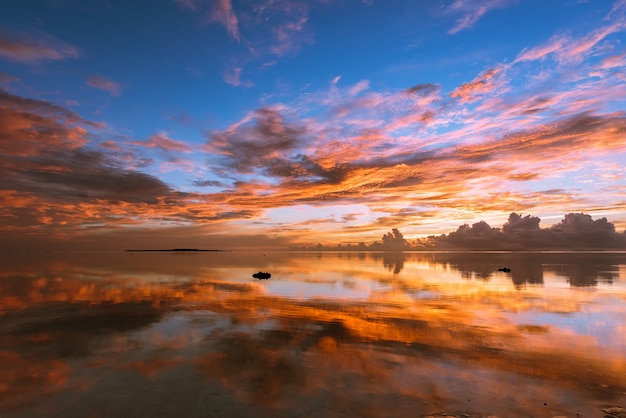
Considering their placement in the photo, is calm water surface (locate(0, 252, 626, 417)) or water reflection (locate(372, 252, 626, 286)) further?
water reflection (locate(372, 252, 626, 286))

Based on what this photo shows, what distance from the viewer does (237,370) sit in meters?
13.9

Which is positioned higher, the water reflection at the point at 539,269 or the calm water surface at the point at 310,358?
the water reflection at the point at 539,269

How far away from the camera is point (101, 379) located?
13.1 m

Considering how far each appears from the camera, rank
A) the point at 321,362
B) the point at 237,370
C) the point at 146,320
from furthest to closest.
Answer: the point at 146,320 < the point at 321,362 < the point at 237,370

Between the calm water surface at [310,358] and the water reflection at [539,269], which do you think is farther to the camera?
the water reflection at [539,269]

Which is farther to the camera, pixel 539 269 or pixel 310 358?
pixel 539 269

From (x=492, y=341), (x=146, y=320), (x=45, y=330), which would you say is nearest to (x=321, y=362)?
(x=492, y=341)

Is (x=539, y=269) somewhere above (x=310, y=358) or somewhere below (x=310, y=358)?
above

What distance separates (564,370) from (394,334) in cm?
791

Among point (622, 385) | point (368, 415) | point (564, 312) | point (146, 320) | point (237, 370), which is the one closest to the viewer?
point (368, 415)

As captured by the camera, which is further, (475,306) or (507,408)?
(475,306)

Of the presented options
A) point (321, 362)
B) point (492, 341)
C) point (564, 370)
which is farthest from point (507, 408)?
point (492, 341)

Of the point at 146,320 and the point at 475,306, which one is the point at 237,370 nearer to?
the point at 146,320

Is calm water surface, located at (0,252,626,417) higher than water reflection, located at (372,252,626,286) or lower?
lower
